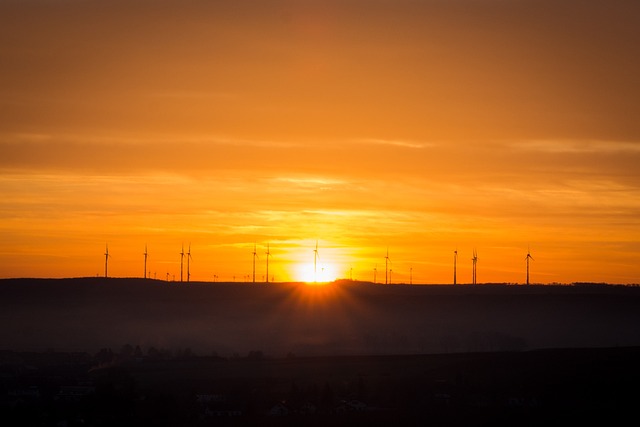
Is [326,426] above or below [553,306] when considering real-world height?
below

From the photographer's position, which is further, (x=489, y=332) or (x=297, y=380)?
(x=489, y=332)

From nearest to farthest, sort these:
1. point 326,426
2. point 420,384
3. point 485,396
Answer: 1. point 326,426
2. point 485,396
3. point 420,384

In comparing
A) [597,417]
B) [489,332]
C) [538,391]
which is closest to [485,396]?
[538,391]

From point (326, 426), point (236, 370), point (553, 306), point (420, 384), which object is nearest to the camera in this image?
point (326, 426)

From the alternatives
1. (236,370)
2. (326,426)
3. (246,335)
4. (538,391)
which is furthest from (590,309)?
(326,426)

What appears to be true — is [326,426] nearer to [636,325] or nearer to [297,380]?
[297,380]

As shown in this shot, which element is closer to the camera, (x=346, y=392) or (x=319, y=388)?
(x=346, y=392)

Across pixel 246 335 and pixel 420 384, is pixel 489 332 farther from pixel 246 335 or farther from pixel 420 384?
pixel 420 384
